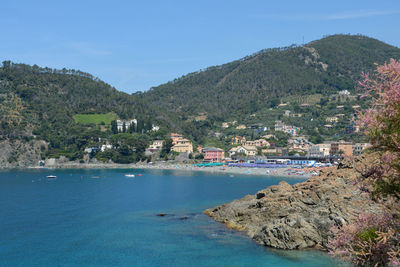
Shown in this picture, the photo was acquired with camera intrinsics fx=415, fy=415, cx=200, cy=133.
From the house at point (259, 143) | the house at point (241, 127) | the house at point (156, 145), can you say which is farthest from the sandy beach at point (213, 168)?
the house at point (241, 127)

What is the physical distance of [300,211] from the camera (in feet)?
121

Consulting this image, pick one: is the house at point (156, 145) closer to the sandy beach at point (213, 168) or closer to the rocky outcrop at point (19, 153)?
the sandy beach at point (213, 168)

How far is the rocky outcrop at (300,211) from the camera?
3216 cm

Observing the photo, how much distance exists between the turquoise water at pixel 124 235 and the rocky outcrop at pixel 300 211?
58.1 inches

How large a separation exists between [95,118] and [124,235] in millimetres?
150229

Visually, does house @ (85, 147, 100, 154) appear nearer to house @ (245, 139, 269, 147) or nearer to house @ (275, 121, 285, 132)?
house @ (245, 139, 269, 147)

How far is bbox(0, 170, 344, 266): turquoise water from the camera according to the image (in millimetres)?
30516

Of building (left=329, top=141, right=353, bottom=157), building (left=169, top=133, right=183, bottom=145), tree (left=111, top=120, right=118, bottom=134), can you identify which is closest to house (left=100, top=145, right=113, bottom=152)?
tree (left=111, top=120, right=118, bottom=134)

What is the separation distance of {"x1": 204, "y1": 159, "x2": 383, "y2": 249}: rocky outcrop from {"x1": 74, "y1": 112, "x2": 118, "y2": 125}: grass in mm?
140419

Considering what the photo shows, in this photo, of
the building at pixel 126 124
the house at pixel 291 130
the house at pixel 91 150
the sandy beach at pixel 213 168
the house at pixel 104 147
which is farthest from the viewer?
the house at pixel 291 130

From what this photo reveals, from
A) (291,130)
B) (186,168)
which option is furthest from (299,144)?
(186,168)

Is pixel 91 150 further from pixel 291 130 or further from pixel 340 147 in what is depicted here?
pixel 340 147

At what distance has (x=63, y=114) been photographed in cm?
17688

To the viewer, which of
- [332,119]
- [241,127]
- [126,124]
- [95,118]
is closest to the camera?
[126,124]
